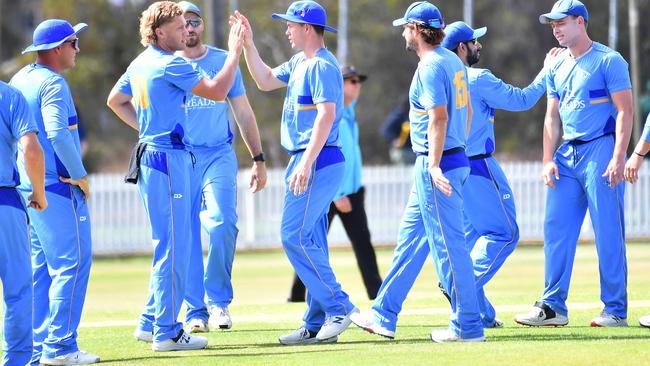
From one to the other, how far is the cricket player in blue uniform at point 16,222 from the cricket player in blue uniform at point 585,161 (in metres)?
4.00

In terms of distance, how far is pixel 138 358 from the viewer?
26.9 feet

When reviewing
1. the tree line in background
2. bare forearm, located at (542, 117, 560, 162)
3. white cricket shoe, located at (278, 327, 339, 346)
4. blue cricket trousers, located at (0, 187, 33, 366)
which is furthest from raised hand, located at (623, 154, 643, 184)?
the tree line in background

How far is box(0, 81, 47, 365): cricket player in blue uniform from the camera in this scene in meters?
7.20

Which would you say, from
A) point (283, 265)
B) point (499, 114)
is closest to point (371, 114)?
point (499, 114)

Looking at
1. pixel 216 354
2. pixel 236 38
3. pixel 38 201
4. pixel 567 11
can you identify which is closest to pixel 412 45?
pixel 236 38

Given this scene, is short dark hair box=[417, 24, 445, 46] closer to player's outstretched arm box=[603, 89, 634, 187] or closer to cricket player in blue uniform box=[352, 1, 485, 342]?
cricket player in blue uniform box=[352, 1, 485, 342]

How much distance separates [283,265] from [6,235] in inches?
447

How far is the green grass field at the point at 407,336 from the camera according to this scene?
761 centimetres

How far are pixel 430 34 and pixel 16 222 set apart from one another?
3049 mm

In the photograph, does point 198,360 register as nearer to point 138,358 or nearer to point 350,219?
point 138,358

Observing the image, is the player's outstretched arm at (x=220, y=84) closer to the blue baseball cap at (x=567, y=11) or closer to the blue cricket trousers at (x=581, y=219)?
the blue baseball cap at (x=567, y=11)

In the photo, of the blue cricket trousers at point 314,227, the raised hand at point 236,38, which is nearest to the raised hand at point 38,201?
the raised hand at point 236,38

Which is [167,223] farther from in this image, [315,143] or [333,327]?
[333,327]

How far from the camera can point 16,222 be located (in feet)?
23.6
